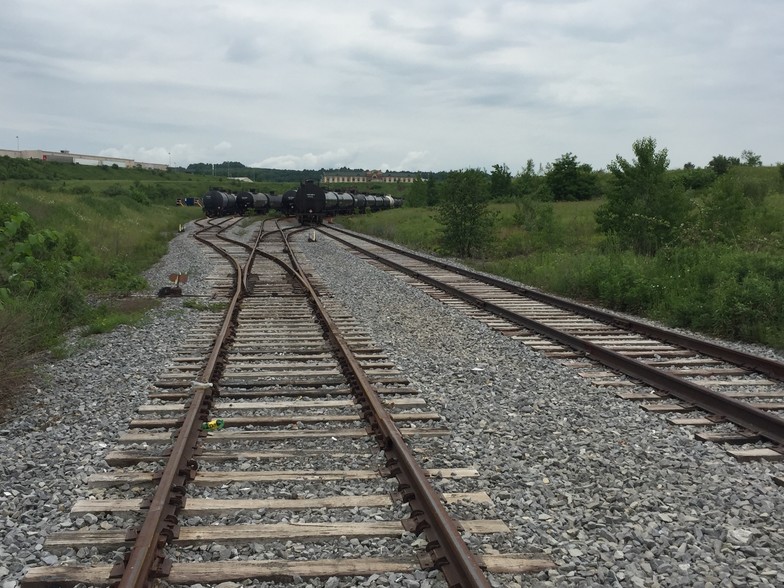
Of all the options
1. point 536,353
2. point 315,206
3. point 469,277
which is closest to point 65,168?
point 315,206

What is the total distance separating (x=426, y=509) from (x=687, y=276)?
34.1 feet

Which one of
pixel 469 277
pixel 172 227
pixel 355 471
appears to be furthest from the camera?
pixel 172 227

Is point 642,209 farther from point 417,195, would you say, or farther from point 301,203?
point 417,195

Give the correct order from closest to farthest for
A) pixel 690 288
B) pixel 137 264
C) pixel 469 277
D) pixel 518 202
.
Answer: pixel 690 288, pixel 469 277, pixel 137 264, pixel 518 202

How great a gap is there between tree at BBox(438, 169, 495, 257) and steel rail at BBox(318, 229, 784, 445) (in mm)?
11742

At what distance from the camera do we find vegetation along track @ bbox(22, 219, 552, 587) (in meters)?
3.51

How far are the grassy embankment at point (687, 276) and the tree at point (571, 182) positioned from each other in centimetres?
4164

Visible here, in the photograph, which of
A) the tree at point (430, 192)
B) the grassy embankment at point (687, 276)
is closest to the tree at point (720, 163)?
the tree at point (430, 192)

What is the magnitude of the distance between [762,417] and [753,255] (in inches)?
321

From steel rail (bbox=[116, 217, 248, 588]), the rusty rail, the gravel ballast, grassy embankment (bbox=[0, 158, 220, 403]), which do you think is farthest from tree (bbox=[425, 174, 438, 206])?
the rusty rail

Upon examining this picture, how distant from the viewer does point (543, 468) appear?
16.2 feet

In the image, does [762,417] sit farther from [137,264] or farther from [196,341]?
[137,264]

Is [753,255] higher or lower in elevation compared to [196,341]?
higher

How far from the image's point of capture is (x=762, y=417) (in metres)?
5.71
